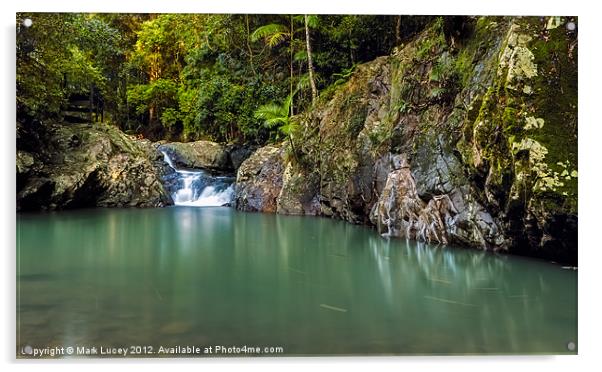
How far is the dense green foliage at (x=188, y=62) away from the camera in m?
4.50

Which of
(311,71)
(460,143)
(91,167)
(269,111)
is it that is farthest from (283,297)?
(91,167)

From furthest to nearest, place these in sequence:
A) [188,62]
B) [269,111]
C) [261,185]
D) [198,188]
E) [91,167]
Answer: [198,188] → [261,185] → [91,167] → [269,111] → [188,62]

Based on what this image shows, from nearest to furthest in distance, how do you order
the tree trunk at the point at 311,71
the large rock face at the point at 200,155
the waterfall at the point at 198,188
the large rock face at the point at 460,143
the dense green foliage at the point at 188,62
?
1. the large rock face at the point at 460,143
2. the dense green foliage at the point at 188,62
3. the tree trunk at the point at 311,71
4. the large rock face at the point at 200,155
5. the waterfall at the point at 198,188

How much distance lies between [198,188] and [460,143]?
669 cm

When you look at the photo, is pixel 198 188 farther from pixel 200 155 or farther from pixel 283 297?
pixel 283 297

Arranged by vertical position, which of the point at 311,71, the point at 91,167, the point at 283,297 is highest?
the point at 311,71

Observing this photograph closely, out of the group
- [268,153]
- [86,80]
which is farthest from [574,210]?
[268,153]

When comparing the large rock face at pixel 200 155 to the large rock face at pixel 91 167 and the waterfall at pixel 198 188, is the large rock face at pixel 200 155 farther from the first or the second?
the waterfall at pixel 198 188

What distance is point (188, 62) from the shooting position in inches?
227

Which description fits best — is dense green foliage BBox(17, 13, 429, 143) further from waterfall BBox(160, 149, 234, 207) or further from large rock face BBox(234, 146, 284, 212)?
waterfall BBox(160, 149, 234, 207)

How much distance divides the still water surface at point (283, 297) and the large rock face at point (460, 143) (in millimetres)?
481

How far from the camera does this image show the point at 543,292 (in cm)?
381

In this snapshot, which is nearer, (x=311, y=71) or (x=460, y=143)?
(x=460, y=143)

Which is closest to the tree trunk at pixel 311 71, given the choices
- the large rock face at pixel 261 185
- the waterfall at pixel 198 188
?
the large rock face at pixel 261 185
